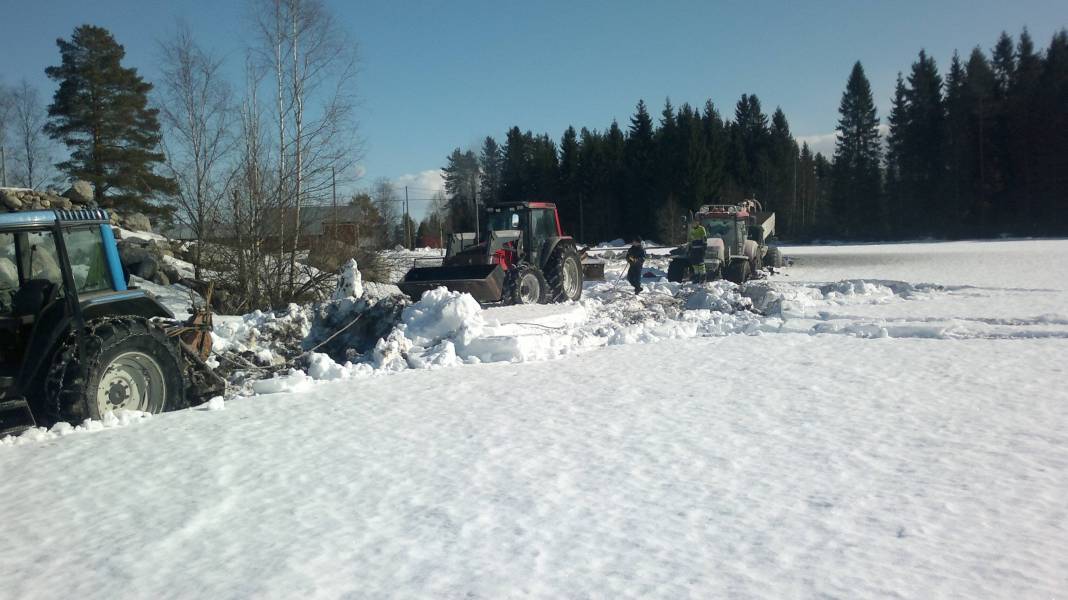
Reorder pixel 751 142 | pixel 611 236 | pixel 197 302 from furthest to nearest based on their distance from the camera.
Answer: pixel 751 142 < pixel 611 236 < pixel 197 302

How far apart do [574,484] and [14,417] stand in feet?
14.5

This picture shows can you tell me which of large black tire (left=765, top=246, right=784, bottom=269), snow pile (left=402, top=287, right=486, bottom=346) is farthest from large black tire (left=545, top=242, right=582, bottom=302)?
large black tire (left=765, top=246, right=784, bottom=269)

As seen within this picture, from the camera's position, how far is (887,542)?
3.78m

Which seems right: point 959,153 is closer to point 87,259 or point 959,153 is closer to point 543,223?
point 543,223

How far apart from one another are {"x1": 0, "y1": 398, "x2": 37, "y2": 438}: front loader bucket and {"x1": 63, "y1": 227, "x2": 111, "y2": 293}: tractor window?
42.5 inches

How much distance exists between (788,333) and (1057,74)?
5349cm

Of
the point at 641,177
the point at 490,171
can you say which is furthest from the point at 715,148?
the point at 490,171

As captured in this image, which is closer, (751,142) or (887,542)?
(887,542)

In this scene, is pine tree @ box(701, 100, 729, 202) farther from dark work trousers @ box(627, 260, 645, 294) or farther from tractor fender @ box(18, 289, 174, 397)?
tractor fender @ box(18, 289, 174, 397)

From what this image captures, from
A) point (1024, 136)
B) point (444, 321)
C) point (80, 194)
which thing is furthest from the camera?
point (1024, 136)

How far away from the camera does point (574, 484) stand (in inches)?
190

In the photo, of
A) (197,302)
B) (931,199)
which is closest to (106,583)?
(197,302)

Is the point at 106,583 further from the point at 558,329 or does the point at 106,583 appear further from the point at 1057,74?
the point at 1057,74

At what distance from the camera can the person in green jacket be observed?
820 inches
